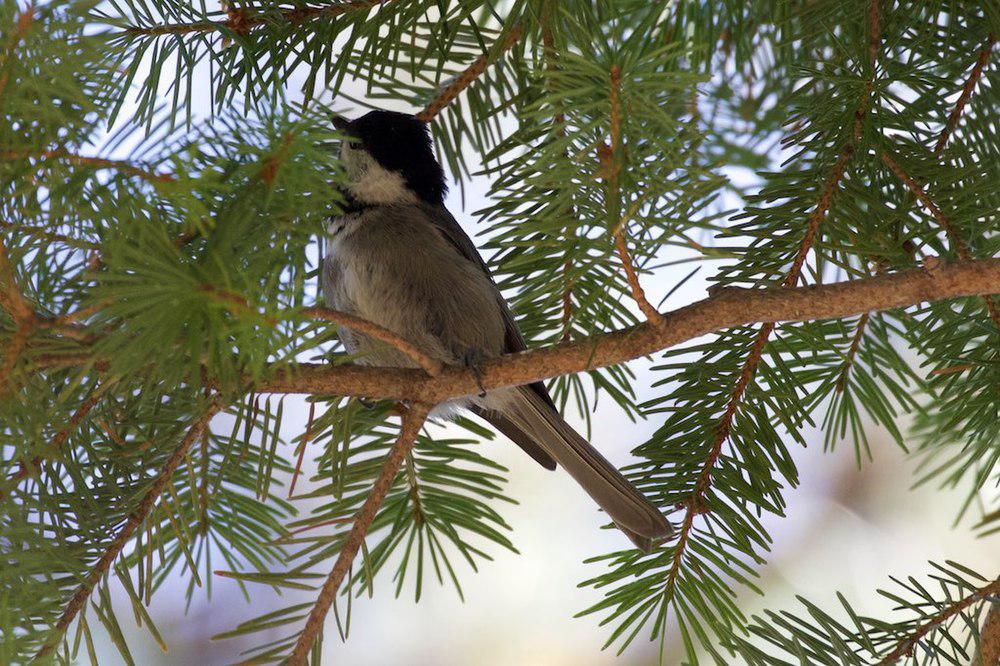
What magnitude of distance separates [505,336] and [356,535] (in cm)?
91

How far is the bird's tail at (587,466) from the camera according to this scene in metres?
1.30

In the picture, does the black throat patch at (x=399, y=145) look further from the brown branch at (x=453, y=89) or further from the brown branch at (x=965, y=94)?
the brown branch at (x=965, y=94)

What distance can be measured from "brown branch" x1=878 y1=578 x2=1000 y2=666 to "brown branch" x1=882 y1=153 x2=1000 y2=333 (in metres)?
0.36

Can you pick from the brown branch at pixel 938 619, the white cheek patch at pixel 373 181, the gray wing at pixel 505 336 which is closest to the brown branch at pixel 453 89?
the gray wing at pixel 505 336

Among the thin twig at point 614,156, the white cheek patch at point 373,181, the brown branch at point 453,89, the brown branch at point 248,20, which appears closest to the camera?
the thin twig at point 614,156

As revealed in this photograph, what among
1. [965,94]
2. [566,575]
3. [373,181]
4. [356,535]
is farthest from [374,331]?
[566,575]

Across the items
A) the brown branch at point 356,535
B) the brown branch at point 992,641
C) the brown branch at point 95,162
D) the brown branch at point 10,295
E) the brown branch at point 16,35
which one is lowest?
the brown branch at point 992,641

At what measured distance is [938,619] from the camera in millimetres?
1028

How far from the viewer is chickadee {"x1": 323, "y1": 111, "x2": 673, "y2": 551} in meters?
1.75

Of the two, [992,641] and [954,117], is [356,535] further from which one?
[954,117]

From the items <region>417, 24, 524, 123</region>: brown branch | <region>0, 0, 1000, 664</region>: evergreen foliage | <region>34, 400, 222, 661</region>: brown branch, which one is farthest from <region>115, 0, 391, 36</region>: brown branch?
<region>34, 400, 222, 661</region>: brown branch

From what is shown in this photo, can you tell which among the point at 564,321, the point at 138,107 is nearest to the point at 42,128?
the point at 138,107

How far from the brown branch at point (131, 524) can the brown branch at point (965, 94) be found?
1.10 m

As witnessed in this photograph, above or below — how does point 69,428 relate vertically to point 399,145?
below
